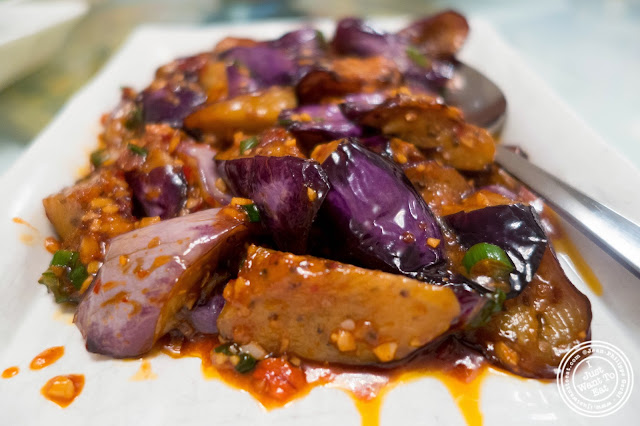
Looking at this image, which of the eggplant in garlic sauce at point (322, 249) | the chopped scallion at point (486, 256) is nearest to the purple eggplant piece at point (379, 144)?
the eggplant in garlic sauce at point (322, 249)

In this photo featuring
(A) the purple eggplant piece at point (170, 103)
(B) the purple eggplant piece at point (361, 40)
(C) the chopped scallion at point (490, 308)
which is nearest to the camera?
(C) the chopped scallion at point (490, 308)

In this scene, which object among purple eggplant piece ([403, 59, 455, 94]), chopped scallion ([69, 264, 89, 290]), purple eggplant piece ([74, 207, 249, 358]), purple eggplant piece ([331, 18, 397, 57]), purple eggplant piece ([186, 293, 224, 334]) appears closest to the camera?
purple eggplant piece ([74, 207, 249, 358])

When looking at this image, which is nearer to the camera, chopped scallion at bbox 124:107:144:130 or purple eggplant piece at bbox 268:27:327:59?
chopped scallion at bbox 124:107:144:130

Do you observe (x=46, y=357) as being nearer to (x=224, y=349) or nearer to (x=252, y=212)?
(x=224, y=349)

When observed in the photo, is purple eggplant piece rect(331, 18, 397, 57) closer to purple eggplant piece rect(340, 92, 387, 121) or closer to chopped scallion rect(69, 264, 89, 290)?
purple eggplant piece rect(340, 92, 387, 121)

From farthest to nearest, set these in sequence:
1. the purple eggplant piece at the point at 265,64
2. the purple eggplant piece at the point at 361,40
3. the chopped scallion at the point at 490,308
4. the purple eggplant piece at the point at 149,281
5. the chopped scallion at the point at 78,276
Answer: the purple eggplant piece at the point at 361,40, the purple eggplant piece at the point at 265,64, the chopped scallion at the point at 78,276, the purple eggplant piece at the point at 149,281, the chopped scallion at the point at 490,308

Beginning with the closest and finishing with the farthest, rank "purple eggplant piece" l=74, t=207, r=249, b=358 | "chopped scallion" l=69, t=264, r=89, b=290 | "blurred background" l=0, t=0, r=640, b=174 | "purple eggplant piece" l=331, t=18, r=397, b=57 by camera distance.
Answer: "purple eggplant piece" l=74, t=207, r=249, b=358 → "chopped scallion" l=69, t=264, r=89, b=290 → "purple eggplant piece" l=331, t=18, r=397, b=57 → "blurred background" l=0, t=0, r=640, b=174

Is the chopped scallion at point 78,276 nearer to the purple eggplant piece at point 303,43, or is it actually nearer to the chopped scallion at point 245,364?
the chopped scallion at point 245,364

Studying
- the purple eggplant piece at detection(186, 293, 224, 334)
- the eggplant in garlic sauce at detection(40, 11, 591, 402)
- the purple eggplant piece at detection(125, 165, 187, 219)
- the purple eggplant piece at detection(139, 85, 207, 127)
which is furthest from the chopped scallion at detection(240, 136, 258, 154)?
the purple eggplant piece at detection(186, 293, 224, 334)
